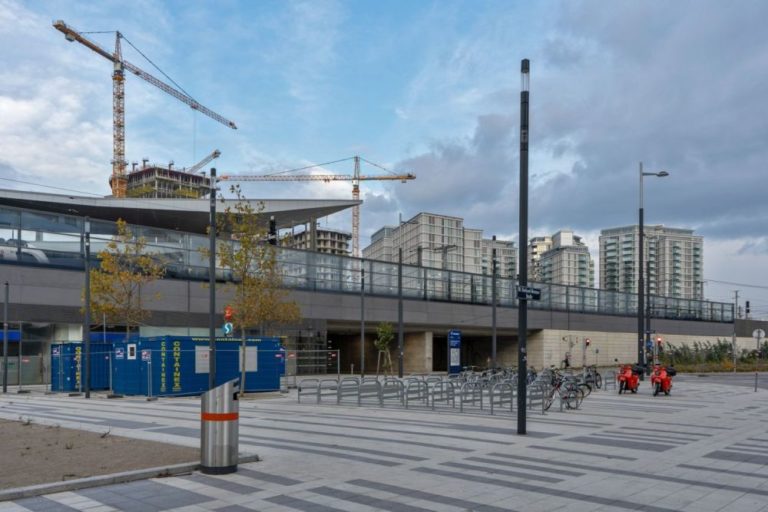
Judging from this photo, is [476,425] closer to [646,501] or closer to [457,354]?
[646,501]

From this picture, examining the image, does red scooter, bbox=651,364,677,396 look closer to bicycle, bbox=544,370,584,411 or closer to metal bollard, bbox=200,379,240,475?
bicycle, bbox=544,370,584,411

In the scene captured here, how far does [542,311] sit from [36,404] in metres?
53.1

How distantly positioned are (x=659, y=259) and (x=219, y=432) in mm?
120822

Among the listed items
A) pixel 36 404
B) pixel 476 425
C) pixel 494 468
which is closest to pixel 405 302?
pixel 36 404

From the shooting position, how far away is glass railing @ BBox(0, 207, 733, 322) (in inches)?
1569

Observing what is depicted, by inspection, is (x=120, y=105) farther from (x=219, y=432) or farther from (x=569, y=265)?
(x=219, y=432)

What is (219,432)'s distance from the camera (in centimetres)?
996

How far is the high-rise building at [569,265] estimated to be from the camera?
144 metres

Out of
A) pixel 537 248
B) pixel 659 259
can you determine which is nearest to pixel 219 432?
pixel 659 259

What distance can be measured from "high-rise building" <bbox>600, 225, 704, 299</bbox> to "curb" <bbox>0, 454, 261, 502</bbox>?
343 ft

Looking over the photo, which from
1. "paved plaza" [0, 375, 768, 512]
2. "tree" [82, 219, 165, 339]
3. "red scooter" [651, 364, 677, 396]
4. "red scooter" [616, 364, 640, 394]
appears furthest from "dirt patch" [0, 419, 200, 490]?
"tree" [82, 219, 165, 339]

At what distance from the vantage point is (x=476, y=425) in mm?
16125

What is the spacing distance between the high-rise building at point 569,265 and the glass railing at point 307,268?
56343 millimetres

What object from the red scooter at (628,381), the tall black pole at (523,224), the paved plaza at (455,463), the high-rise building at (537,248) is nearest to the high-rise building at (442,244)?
the high-rise building at (537,248)
